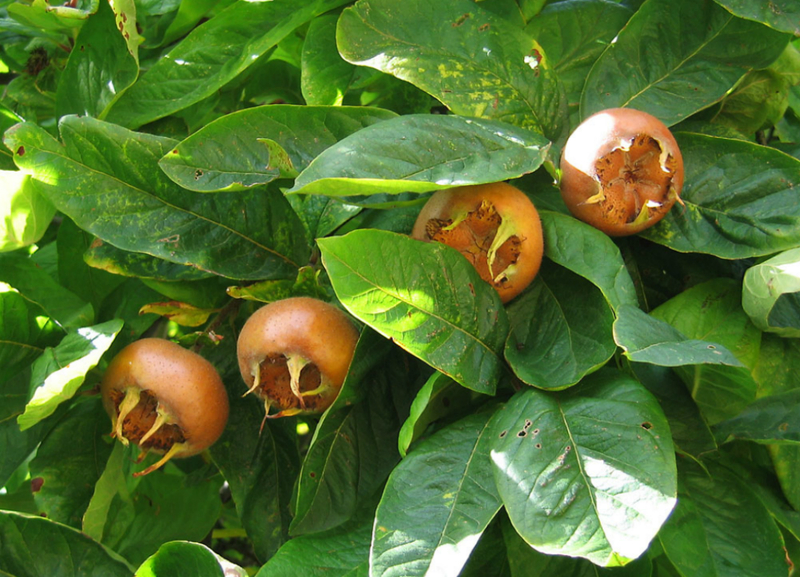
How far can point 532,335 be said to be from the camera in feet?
4.07

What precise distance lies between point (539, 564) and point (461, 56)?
0.88 m

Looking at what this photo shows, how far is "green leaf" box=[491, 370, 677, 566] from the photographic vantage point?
3.01 ft

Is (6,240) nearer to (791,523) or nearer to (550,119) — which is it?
(550,119)

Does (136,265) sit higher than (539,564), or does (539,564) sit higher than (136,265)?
(136,265)

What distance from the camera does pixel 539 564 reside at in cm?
121

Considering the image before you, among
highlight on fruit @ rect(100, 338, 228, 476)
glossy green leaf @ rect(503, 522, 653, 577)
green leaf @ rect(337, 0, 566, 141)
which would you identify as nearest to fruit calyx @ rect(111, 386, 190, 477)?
highlight on fruit @ rect(100, 338, 228, 476)

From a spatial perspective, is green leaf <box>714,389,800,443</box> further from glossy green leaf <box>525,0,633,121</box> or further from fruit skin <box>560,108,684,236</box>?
glossy green leaf <box>525,0,633,121</box>

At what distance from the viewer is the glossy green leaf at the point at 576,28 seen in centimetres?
153

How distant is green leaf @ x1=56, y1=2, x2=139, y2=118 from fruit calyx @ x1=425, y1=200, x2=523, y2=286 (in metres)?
0.84

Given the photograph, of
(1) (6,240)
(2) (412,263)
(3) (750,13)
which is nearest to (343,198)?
(2) (412,263)

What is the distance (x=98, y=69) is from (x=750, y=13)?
1.32 metres

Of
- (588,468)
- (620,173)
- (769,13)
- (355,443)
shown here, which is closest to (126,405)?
(355,443)

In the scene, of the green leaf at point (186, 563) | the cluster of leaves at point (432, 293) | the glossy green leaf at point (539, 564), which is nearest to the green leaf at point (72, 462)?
the cluster of leaves at point (432, 293)

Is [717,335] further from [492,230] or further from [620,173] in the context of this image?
[492,230]
